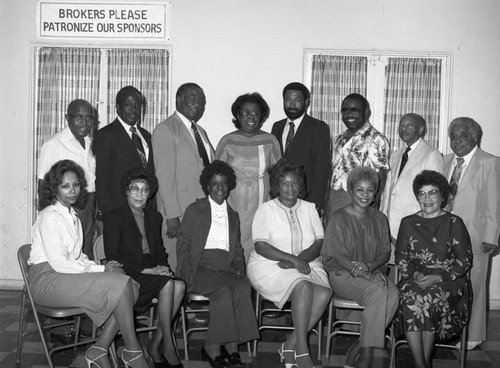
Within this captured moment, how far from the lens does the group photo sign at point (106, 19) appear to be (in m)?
5.96

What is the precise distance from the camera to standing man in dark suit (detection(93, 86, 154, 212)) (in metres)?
4.80

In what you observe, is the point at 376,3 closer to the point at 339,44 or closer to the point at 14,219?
the point at 339,44

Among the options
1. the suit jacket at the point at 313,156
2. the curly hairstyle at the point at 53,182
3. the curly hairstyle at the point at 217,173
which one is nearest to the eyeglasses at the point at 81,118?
the curly hairstyle at the point at 53,182

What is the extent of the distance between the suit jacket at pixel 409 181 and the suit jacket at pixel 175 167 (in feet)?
5.06

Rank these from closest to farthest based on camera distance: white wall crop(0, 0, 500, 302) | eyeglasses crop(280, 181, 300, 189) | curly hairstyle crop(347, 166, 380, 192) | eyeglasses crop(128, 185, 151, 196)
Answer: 1. eyeglasses crop(128, 185, 151, 196)
2. curly hairstyle crop(347, 166, 380, 192)
3. eyeglasses crop(280, 181, 300, 189)
4. white wall crop(0, 0, 500, 302)

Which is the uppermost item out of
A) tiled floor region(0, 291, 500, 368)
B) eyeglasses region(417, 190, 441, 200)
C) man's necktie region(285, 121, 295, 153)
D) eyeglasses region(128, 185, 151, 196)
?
man's necktie region(285, 121, 295, 153)

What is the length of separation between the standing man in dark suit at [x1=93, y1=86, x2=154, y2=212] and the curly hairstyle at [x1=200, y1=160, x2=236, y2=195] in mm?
582

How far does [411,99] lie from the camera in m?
6.01

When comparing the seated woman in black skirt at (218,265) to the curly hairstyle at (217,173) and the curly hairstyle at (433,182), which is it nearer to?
the curly hairstyle at (217,173)

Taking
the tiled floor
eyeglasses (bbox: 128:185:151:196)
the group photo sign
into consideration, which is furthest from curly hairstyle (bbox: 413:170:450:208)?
the group photo sign

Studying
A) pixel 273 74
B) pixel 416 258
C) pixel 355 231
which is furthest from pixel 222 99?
pixel 416 258

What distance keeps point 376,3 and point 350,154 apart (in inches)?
70.7

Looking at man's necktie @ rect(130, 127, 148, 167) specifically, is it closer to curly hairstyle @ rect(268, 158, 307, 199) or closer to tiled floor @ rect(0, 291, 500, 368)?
curly hairstyle @ rect(268, 158, 307, 199)

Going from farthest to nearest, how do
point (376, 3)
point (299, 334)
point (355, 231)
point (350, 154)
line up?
point (376, 3) → point (350, 154) → point (355, 231) → point (299, 334)
